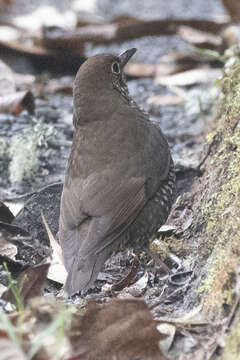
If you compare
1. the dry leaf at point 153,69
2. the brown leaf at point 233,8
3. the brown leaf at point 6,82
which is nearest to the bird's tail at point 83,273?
the brown leaf at point 6,82

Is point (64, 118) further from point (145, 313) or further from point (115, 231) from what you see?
point (145, 313)

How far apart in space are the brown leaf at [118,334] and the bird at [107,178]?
68cm

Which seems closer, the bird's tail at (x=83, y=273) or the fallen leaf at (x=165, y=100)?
the bird's tail at (x=83, y=273)

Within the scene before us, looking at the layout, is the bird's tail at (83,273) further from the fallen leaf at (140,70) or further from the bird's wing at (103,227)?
the fallen leaf at (140,70)

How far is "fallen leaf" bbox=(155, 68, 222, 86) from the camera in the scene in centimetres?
803

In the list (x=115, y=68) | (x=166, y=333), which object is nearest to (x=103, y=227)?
(x=166, y=333)

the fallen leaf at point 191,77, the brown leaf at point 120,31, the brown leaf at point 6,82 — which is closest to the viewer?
the brown leaf at point 6,82

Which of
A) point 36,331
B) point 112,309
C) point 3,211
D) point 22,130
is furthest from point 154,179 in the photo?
point 22,130

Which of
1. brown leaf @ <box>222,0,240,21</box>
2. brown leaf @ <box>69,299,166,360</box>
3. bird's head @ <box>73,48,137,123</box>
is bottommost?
brown leaf @ <box>69,299,166,360</box>

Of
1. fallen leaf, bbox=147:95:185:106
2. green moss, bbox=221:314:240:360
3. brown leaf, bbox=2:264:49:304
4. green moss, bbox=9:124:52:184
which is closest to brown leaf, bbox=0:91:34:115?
green moss, bbox=9:124:52:184

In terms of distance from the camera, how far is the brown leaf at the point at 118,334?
10.3ft

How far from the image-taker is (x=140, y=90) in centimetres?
817

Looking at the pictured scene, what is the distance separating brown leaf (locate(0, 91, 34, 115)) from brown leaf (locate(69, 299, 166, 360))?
13.3 ft

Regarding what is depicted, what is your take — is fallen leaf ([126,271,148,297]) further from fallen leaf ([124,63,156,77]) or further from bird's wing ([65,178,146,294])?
fallen leaf ([124,63,156,77])
